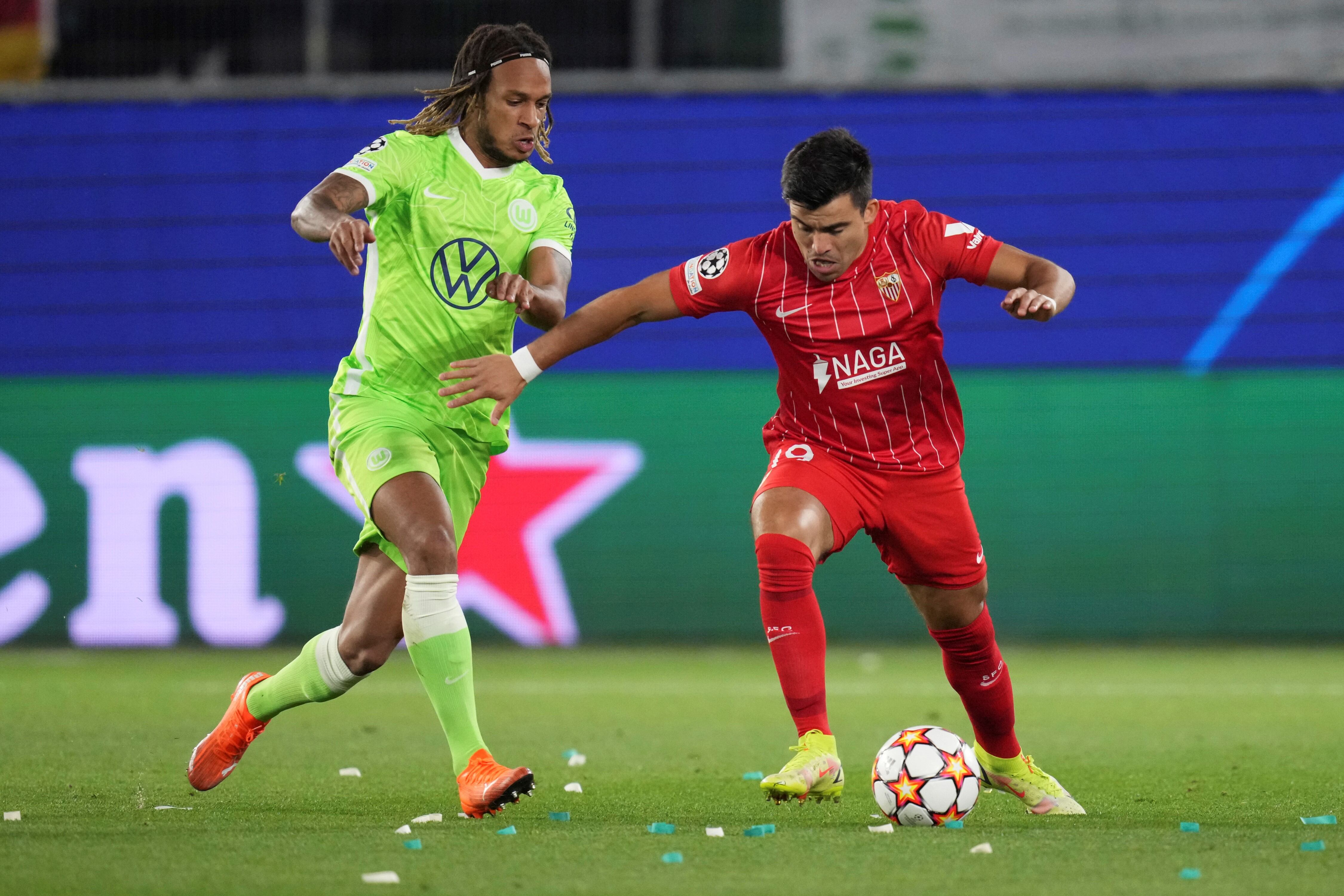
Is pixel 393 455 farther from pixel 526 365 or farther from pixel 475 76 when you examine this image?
pixel 475 76

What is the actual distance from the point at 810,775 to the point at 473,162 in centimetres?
214

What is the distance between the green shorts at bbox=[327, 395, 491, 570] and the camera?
463 cm

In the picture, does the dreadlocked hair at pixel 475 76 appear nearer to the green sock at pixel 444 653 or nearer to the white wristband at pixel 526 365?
the white wristband at pixel 526 365

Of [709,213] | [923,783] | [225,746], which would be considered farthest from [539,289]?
[709,213]

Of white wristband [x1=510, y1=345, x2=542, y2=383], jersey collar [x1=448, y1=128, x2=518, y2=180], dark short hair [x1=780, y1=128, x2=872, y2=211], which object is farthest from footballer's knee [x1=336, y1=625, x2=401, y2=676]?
dark short hair [x1=780, y1=128, x2=872, y2=211]

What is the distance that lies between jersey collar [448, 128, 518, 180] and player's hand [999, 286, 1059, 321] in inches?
65.0

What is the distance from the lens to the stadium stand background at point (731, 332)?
38.2 ft

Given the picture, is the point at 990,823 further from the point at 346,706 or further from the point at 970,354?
the point at 970,354

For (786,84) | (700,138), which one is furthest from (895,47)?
(700,138)

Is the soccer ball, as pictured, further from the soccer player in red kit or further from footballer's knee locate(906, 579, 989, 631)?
footballer's knee locate(906, 579, 989, 631)

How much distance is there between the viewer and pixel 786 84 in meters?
12.4

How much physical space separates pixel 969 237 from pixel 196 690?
560 cm

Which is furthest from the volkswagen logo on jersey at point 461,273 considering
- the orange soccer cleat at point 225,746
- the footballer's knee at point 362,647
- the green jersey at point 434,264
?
the orange soccer cleat at point 225,746

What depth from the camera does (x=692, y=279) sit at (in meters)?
4.81
